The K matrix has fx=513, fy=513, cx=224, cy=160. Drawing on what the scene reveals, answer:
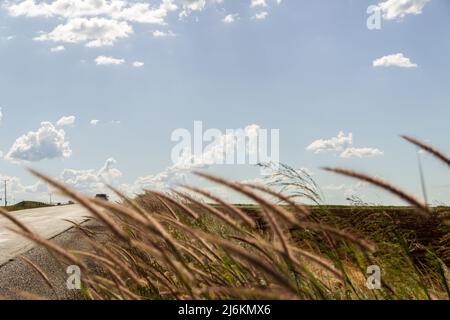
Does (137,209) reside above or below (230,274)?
above

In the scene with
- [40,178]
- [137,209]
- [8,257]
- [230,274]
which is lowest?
[8,257]

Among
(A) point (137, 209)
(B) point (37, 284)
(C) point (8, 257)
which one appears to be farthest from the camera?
(C) point (8, 257)

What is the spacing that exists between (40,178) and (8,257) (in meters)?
6.95
